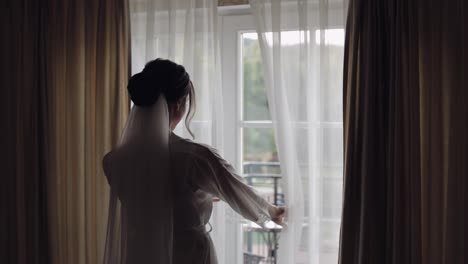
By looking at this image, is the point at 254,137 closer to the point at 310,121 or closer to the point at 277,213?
the point at 310,121

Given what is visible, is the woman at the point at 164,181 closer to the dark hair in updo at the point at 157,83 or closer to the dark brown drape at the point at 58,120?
the dark hair in updo at the point at 157,83

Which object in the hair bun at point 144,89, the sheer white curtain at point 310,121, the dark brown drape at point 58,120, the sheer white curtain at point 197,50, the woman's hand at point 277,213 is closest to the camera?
the hair bun at point 144,89

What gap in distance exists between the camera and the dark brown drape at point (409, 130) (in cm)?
174

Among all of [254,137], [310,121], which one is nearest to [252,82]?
[254,137]

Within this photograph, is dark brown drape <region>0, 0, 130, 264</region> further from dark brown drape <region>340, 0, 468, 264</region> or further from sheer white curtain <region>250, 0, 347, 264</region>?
dark brown drape <region>340, 0, 468, 264</region>

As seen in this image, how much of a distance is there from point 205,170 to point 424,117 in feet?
2.74

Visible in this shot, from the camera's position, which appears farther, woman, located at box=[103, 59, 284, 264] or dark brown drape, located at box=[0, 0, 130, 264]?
dark brown drape, located at box=[0, 0, 130, 264]

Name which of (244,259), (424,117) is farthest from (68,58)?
(424,117)

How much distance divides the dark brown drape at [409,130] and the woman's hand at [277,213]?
0.78 feet

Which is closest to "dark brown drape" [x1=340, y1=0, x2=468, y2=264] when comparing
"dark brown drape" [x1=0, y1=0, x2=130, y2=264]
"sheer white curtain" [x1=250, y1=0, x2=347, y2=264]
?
"sheer white curtain" [x1=250, y1=0, x2=347, y2=264]

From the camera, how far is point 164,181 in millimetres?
1654

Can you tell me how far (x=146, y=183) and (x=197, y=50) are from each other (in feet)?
2.26

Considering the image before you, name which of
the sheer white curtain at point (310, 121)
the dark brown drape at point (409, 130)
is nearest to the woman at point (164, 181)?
the sheer white curtain at point (310, 121)

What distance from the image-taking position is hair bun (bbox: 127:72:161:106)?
5.42 ft
